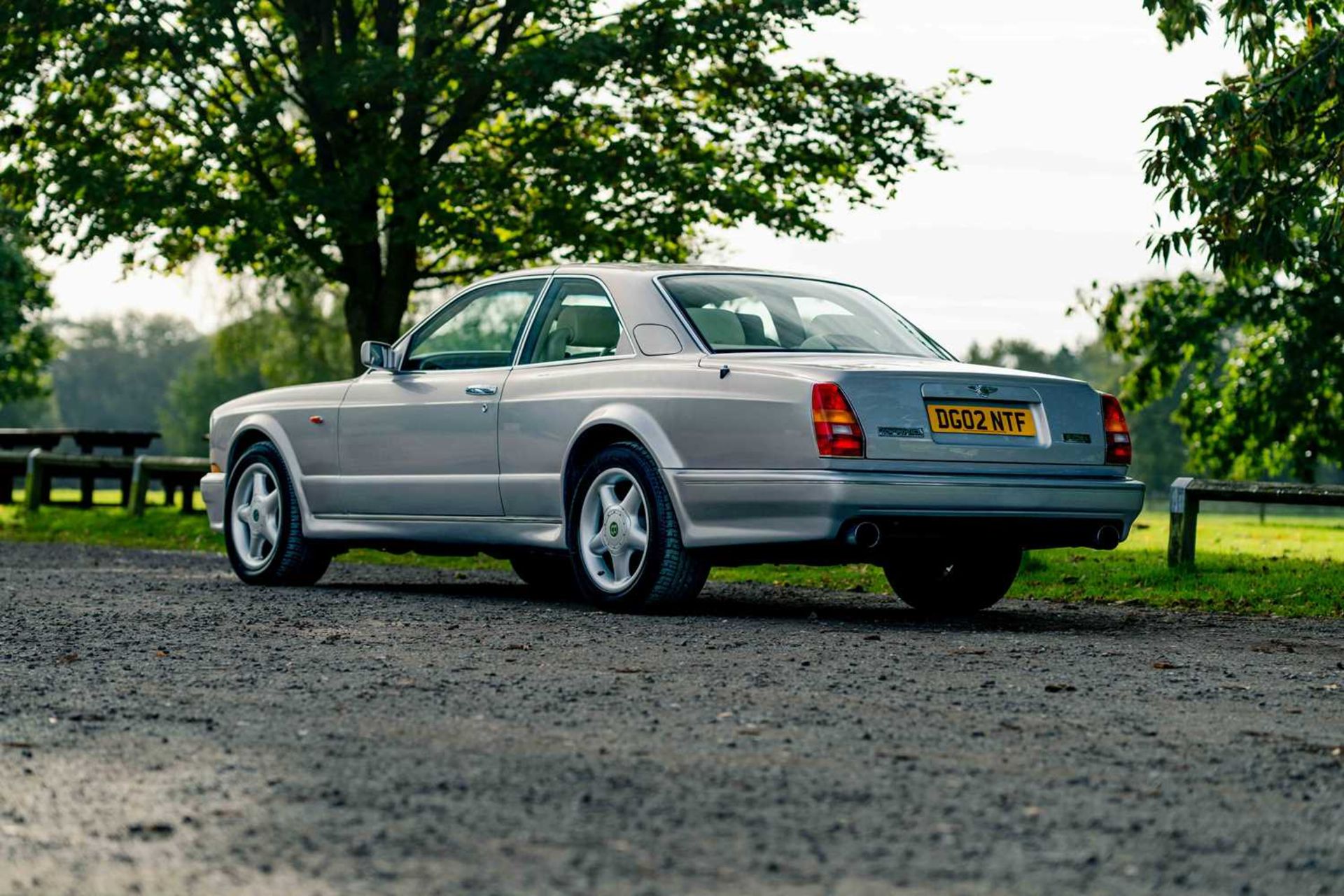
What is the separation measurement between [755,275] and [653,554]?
1745 millimetres

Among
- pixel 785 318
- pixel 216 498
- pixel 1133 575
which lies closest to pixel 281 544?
pixel 216 498

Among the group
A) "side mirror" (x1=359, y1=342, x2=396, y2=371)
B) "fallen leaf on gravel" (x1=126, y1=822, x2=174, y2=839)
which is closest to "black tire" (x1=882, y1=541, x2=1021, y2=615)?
"side mirror" (x1=359, y1=342, x2=396, y2=371)

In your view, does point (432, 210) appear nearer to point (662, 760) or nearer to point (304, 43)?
point (304, 43)

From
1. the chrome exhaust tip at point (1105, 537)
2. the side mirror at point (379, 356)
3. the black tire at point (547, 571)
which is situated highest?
the side mirror at point (379, 356)

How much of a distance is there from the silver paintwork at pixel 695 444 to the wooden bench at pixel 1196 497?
10.8 ft

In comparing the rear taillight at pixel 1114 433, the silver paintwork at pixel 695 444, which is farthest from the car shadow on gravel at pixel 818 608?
the rear taillight at pixel 1114 433

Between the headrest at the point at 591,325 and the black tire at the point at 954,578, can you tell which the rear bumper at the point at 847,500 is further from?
the headrest at the point at 591,325

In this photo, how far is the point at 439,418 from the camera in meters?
9.81

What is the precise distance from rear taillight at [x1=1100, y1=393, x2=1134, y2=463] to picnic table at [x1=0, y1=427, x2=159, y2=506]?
1479 cm

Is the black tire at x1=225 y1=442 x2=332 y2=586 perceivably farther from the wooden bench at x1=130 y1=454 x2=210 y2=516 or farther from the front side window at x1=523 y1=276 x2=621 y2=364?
the wooden bench at x1=130 y1=454 x2=210 y2=516

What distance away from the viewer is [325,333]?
161ft

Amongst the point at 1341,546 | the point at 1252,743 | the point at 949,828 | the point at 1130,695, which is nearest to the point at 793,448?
the point at 1130,695

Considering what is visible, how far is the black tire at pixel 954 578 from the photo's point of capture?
31.3 feet

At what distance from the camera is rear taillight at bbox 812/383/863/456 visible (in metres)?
7.95
